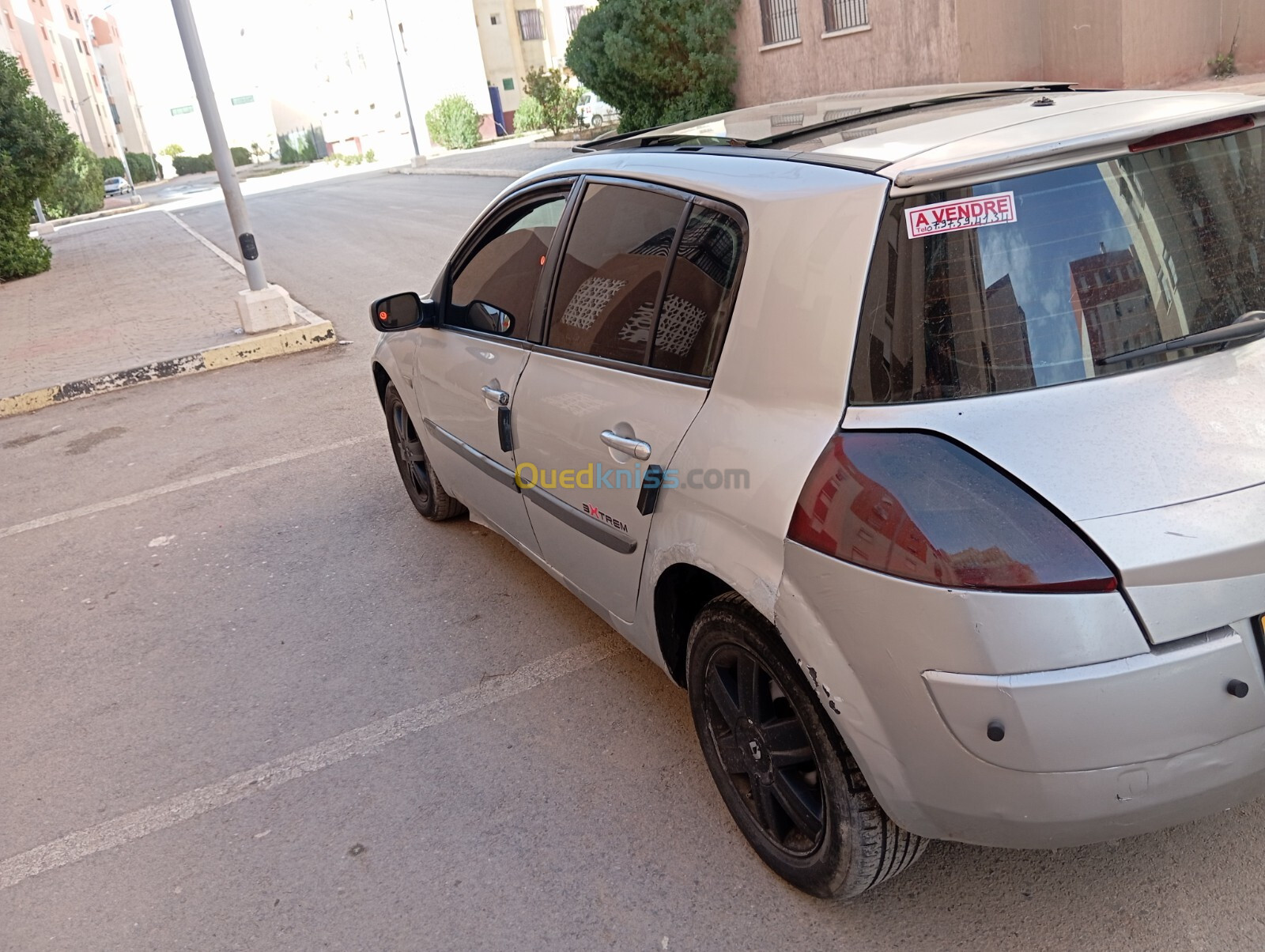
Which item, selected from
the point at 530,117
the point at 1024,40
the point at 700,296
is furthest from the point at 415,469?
the point at 530,117

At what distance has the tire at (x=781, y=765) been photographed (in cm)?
229

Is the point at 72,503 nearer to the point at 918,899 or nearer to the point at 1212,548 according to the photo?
the point at 918,899

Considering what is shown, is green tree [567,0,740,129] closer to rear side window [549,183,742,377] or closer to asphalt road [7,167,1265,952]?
asphalt road [7,167,1265,952]

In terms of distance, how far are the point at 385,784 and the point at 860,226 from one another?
7.25ft

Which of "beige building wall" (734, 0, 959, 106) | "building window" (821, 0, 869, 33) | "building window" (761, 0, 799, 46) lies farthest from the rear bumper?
"building window" (761, 0, 799, 46)

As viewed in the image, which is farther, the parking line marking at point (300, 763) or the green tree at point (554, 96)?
the green tree at point (554, 96)

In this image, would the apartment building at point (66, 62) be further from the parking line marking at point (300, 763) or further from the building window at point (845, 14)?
the parking line marking at point (300, 763)

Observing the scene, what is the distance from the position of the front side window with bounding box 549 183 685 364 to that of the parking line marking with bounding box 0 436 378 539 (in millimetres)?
3755

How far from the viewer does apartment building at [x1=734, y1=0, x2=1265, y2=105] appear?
15.9 meters

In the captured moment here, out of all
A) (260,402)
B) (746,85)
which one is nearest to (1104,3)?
(746,85)

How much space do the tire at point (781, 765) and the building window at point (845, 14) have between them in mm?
18271

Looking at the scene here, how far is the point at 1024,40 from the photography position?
17547 millimetres

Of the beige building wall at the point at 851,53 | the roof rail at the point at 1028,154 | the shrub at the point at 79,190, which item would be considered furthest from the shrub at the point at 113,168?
the roof rail at the point at 1028,154

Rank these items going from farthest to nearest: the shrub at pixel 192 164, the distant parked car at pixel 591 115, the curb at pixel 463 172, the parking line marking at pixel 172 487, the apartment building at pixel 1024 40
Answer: the shrub at pixel 192 164
the distant parked car at pixel 591 115
the curb at pixel 463 172
the apartment building at pixel 1024 40
the parking line marking at pixel 172 487
